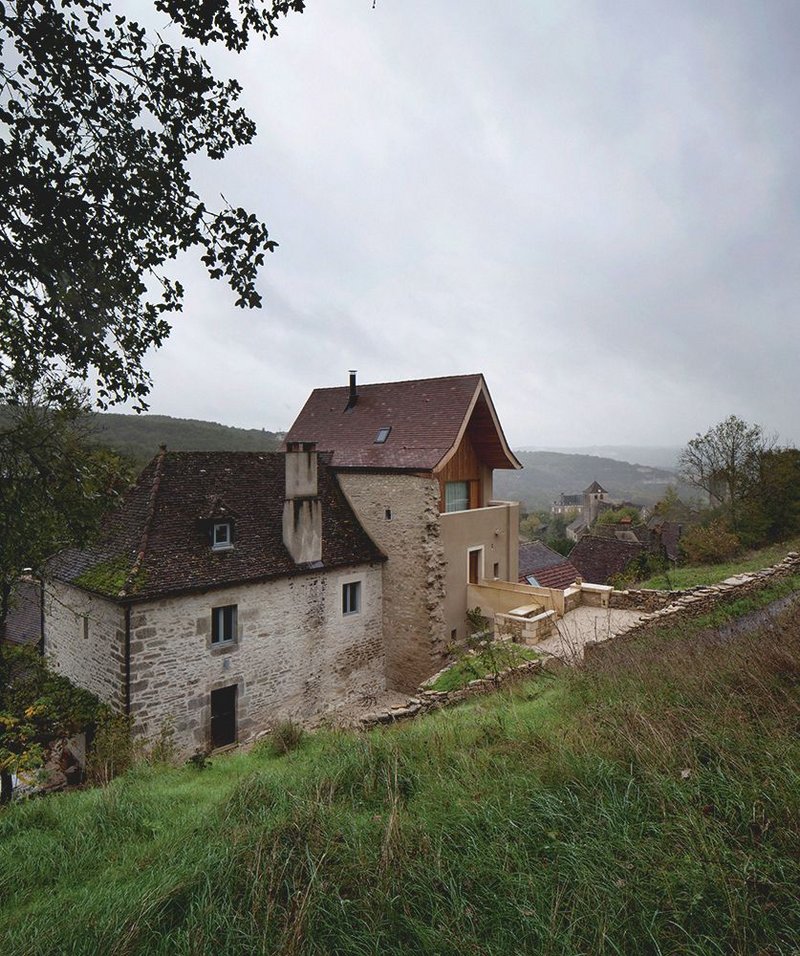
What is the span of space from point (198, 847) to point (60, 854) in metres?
1.82

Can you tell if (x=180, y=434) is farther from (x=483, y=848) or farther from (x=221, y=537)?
(x=483, y=848)

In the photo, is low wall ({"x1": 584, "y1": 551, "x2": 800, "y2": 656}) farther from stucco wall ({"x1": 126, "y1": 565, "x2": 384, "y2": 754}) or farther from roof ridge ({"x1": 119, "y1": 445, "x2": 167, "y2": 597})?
roof ridge ({"x1": 119, "y1": 445, "x2": 167, "y2": 597})

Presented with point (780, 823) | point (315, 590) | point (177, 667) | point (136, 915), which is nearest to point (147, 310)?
point (136, 915)

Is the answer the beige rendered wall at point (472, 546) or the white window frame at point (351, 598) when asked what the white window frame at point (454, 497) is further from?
the white window frame at point (351, 598)

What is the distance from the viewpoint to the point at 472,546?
18.4m

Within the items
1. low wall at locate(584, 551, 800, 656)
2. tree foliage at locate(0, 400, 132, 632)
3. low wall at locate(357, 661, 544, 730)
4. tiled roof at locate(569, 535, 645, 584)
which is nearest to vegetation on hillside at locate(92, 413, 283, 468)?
tiled roof at locate(569, 535, 645, 584)

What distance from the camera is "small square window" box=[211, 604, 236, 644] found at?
13531mm

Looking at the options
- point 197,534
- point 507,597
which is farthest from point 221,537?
point 507,597

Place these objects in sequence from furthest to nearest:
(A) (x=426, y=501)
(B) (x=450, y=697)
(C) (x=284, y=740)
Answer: (A) (x=426, y=501)
(B) (x=450, y=697)
(C) (x=284, y=740)

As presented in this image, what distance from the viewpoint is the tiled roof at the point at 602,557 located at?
34.1 m

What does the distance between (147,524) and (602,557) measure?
30.2 meters

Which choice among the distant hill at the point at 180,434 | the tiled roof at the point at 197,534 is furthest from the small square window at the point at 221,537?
the distant hill at the point at 180,434

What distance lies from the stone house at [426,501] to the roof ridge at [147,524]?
5950mm

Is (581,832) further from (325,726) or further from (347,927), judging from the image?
(325,726)
